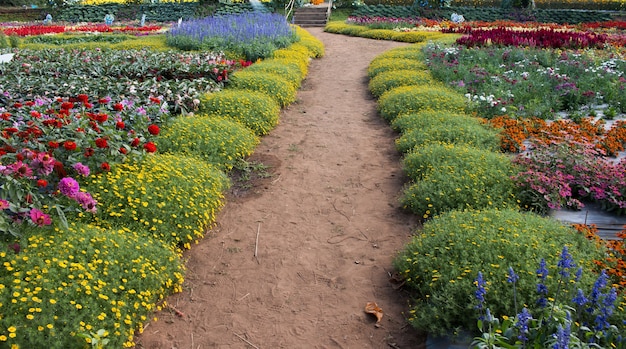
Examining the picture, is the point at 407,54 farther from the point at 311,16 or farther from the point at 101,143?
the point at 311,16

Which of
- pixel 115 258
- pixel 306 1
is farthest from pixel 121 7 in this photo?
pixel 115 258

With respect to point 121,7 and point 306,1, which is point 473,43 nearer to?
point 306,1

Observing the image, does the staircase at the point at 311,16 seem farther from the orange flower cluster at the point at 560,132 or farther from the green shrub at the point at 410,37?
the orange flower cluster at the point at 560,132

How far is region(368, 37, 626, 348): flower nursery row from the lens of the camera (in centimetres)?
275

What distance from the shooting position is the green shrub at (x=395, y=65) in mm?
10969

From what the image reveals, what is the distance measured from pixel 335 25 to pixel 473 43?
32.3 ft

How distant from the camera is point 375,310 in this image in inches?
143

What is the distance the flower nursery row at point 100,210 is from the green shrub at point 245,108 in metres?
0.28

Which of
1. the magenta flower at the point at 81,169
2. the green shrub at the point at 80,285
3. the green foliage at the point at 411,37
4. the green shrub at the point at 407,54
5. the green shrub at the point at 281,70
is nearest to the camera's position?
the green shrub at the point at 80,285

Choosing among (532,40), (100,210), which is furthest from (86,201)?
(532,40)

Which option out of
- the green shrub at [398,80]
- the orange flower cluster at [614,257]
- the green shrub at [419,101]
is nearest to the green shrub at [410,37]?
the green shrub at [398,80]

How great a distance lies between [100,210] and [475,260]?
300cm

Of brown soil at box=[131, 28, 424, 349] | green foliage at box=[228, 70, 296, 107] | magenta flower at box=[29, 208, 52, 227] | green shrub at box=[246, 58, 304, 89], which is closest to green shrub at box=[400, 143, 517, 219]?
brown soil at box=[131, 28, 424, 349]

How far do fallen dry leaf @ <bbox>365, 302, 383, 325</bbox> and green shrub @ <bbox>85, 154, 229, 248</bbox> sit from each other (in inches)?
63.6
